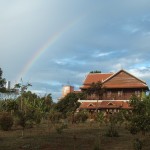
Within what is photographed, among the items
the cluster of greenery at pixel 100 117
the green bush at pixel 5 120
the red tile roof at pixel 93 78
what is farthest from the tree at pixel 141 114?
the red tile roof at pixel 93 78

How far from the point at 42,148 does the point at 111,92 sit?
4400cm

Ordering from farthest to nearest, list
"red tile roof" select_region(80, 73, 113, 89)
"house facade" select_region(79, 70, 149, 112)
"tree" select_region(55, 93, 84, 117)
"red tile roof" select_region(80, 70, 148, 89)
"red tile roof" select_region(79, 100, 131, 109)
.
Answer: "red tile roof" select_region(80, 73, 113, 89)
"red tile roof" select_region(80, 70, 148, 89)
"tree" select_region(55, 93, 84, 117)
"house facade" select_region(79, 70, 149, 112)
"red tile roof" select_region(79, 100, 131, 109)

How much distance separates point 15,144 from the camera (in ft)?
64.4

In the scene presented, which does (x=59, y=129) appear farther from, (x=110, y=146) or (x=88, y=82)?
(x=88, y=82)

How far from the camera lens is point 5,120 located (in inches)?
1090

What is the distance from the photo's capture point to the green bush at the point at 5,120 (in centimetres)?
2725

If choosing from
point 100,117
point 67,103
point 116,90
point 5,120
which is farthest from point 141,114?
point 116,90

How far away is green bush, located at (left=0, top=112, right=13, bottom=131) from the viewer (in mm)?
27250

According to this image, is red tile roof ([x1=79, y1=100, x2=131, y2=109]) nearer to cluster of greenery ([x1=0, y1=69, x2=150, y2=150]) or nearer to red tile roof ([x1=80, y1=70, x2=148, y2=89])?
cluster of greenery ([x1=0, y1=69, x2=150, y2=150])

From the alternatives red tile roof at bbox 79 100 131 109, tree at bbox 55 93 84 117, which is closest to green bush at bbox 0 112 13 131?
red tile roof at bbox 79 100 131 109

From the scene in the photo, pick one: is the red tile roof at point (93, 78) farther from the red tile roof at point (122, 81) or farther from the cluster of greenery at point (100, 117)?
the cluster of greenery at point (100, 117)

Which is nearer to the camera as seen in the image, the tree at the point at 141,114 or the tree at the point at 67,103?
the tree at the point at 141,114

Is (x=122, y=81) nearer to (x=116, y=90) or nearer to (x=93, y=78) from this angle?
(x=116, y=90)

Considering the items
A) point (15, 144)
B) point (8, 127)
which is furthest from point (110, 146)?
point (8, 127)
